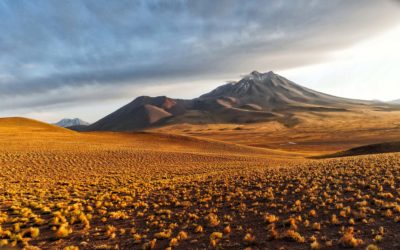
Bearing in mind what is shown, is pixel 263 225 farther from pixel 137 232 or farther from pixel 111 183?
pixel 111 183

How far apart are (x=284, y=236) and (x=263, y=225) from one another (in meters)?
1.61

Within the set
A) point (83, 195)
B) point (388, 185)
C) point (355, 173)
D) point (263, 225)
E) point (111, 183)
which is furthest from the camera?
point (111, 183)

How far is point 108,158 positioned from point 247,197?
29.2m

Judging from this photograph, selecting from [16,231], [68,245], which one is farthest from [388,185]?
[16,231]

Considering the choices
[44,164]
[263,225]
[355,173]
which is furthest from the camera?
[44,164]

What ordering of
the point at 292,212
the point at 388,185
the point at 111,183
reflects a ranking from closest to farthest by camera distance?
the point at 292,212, the point at 388,185, the point at 111,183

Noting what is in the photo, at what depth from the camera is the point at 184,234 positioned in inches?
413

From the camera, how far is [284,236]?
9750 mm

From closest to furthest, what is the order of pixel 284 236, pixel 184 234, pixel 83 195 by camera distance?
pixel 284 236 < pixel 184 234 < pixel 83 195

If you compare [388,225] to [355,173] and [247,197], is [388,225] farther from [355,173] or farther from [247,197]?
[355,173]

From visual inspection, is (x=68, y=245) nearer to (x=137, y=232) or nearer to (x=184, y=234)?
(x=137, y=232)

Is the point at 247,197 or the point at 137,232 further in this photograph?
the point at 247,197

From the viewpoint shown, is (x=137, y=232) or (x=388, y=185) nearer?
(x=137, y=232)

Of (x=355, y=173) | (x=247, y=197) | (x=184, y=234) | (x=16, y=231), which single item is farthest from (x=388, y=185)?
(x=16, y=231)
